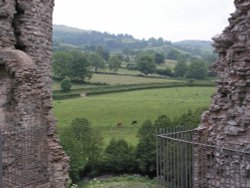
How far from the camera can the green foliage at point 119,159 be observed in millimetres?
34844

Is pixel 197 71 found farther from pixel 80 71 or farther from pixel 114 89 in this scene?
pixel 80 71

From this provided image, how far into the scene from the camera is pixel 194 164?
8062mm

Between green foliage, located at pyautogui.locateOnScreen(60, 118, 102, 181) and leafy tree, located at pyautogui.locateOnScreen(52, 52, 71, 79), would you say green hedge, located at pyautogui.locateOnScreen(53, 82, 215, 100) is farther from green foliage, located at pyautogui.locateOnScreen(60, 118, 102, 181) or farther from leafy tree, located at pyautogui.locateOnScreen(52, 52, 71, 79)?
green foliage, located at pyautogui.locateOnScreen(60, 118, 102, 181)

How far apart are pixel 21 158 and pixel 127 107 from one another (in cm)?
4697

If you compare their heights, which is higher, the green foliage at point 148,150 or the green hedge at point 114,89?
the green hedge at point 114,89

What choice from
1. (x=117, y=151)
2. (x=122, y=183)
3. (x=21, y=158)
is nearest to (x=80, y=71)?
(x=117, y=151)

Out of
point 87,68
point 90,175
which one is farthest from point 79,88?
point 90,175

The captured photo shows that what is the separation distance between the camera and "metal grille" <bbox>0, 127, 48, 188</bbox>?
975cm

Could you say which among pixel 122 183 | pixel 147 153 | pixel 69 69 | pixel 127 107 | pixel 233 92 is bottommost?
pixel 122 183

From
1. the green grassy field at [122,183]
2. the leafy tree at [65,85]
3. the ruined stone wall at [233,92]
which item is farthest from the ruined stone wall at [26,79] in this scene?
the leafy tree at [65,85]

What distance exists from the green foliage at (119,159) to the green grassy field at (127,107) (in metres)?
6.35

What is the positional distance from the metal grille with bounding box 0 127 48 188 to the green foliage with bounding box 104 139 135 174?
81.1 feet

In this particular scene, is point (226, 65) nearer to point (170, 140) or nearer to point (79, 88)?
point (170, 140)

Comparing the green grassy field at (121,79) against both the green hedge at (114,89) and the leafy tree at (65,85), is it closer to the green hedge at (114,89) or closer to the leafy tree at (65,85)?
the green hedge at (114,89)
